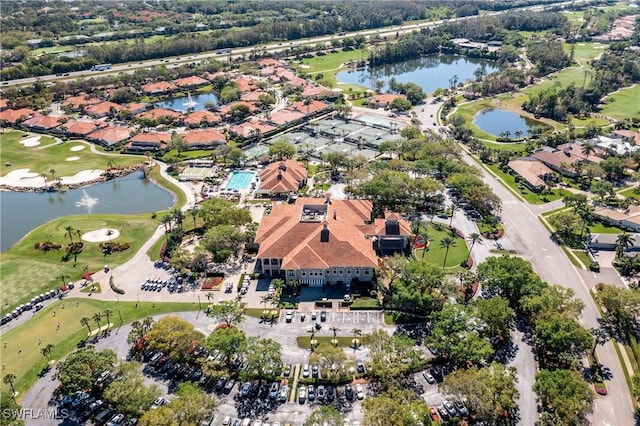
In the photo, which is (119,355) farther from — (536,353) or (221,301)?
(536,353)

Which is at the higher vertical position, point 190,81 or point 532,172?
point 190,81

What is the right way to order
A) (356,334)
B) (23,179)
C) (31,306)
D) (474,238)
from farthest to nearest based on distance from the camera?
1. (23,179)
2. (474,238)
3. (31,306)
4. (356,334)

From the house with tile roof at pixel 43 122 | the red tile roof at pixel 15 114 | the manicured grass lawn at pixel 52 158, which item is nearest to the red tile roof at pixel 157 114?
the manicured grass lawn at pixel 52 158

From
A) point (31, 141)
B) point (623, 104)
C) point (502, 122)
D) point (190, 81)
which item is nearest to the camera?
point (31, 141)

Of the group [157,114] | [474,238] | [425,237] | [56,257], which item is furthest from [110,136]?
[474,238]

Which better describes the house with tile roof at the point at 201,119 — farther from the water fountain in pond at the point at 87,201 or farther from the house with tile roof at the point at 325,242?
the house with tile roof at the point at 325,242

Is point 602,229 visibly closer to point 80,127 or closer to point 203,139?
point 203,139

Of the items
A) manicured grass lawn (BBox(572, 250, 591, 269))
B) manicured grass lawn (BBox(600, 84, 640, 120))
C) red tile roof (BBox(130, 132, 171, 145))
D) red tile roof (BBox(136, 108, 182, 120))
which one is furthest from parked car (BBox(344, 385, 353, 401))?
manicured grass lawn (BBox(600, 84, 640, 120))
